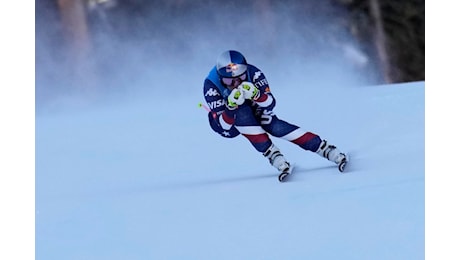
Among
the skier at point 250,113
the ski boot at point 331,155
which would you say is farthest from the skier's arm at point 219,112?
the ski boot at point 331,155

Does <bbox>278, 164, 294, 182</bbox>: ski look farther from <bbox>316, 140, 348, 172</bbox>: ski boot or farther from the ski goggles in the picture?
the ski goggles

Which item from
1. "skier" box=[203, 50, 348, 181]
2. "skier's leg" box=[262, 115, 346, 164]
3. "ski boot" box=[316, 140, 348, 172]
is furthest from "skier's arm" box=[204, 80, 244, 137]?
"ski boot" box=[316, 140, 348, 172]

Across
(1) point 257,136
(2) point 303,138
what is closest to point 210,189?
(1) point 257,136

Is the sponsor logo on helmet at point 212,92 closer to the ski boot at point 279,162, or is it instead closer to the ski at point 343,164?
the ski boot at point 279,162

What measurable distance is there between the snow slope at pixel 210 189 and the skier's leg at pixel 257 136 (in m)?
0.03

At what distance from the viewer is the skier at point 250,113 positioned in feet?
8.87

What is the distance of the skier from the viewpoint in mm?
2703

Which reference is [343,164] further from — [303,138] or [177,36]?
[177,36]

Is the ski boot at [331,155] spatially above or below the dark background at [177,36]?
below

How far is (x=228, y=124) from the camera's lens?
2.72 metres

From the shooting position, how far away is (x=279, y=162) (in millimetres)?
2715

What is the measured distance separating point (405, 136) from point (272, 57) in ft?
2.01
